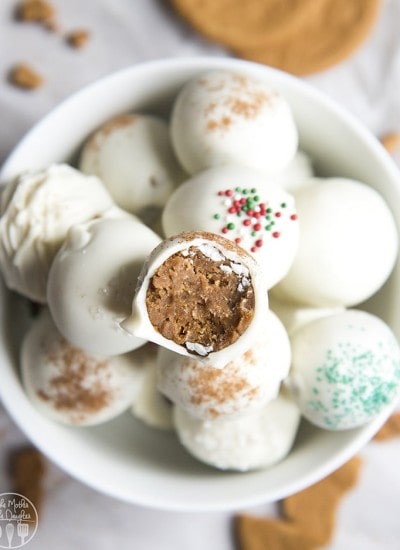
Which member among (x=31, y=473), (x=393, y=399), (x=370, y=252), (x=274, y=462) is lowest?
(x=31, y=473)

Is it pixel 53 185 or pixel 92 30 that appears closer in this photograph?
pixel 53 185

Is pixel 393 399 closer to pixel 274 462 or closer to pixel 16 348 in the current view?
pixel 274 462

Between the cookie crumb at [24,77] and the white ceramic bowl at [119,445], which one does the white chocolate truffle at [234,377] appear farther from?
the cookie crumb at [24,77]

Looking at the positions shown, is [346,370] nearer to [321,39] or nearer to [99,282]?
[99,282]

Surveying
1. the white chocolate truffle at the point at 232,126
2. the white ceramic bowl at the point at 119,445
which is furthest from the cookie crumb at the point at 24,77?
the white chocolate truffle at the point at 232,126

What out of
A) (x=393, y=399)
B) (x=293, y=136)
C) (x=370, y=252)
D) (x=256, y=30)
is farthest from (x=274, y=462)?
(x=256, y=30)

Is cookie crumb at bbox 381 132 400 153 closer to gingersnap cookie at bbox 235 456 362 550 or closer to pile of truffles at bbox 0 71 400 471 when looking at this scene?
pile of truffles at bbox 0 71 400 471
